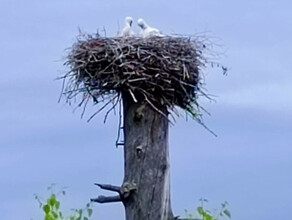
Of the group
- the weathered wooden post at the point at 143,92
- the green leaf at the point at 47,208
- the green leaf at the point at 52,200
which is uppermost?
the weathered wooden post at the point at 143,92

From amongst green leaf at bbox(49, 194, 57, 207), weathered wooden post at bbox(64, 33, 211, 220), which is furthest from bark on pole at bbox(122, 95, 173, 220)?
green leaf at bbox(49, 194, 57, 207)

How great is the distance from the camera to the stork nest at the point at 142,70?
3.68m

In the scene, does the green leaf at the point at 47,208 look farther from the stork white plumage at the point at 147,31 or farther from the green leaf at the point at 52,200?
the stork white plumage at the point at 147,31

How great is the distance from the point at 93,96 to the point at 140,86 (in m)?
0.27

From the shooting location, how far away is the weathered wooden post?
348cm

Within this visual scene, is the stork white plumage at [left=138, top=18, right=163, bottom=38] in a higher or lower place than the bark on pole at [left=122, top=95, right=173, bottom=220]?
higher

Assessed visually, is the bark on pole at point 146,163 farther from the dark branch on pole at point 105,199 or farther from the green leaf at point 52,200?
the green leaf at point 52,200

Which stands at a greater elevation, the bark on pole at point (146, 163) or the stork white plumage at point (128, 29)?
the stork white plumage at point (128, 29)

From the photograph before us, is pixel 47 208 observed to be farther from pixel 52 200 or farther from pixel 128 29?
pixel 128 29

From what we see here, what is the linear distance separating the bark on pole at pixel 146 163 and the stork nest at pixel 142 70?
0.09 meters

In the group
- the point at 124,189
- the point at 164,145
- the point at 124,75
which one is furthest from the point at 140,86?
the point at 124,189

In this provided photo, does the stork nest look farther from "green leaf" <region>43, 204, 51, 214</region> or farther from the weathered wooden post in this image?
"green leaf" <region>43, 204, 51, 214</region>

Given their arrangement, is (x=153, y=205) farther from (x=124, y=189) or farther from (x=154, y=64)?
(x=154, y=64)

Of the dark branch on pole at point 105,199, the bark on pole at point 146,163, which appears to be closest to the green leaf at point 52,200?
the dark branch on pole at point 105,199
